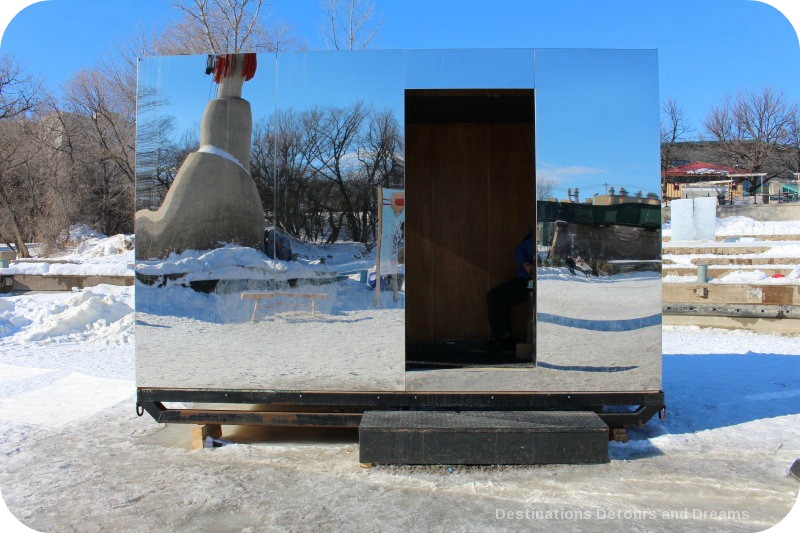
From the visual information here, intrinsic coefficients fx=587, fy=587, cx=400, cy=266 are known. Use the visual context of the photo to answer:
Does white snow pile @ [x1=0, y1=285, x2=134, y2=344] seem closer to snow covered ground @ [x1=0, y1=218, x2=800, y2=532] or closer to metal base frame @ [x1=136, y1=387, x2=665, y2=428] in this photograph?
snow covered ground @ [x1=0, y1=218, x2=800, y2=532]

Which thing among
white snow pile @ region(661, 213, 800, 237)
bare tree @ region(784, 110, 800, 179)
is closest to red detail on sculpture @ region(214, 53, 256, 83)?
white snow pile @ region(661, 213, 800, 237)

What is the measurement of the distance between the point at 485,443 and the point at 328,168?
7.92ft

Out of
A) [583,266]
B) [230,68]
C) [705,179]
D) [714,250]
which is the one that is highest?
[705,179]

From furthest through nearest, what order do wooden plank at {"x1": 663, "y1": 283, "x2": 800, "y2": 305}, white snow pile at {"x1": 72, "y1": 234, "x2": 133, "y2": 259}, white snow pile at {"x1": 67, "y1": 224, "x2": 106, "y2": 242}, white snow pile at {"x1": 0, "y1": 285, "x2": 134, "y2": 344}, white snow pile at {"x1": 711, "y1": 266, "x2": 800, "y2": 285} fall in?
white snow pile at {"x1": 67, "y1": 224, "x2": 106, "y2": 242}, white snow pile at {"x1": 72, "y1": 234, "x2": 133, "y2": 259}, white snow pile at {"x1": 711, "y1": 266, "x2": 800, "y2": 285}, wooden plank at {"x1": 663, "y1": 283, "x2": 800, "y2": 305}, white snow pile at {"x1": 0, "y1": 285, "x2": 134, "y2": 344}

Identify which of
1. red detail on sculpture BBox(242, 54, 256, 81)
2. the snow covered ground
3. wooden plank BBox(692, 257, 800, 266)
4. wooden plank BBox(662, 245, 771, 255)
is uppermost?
red detail on sculpture BBox(242, 54, 256, 81)

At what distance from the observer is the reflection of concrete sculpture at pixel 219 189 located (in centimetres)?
462

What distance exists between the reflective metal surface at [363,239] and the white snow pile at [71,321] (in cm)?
569

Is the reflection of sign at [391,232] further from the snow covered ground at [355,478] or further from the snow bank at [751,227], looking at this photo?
the snow bank at [751,227]

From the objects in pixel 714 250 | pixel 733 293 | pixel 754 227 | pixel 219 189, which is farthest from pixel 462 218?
pixel 754 227

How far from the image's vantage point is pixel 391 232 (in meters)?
4.60

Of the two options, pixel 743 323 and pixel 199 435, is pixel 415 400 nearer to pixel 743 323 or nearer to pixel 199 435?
pixel 199 435

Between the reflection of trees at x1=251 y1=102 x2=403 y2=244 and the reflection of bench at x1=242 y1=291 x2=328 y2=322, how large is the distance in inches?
17.5

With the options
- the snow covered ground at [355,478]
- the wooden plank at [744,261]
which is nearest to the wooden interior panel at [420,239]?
the snow covered ground at [355,478]

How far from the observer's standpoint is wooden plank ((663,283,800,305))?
11227 mm
